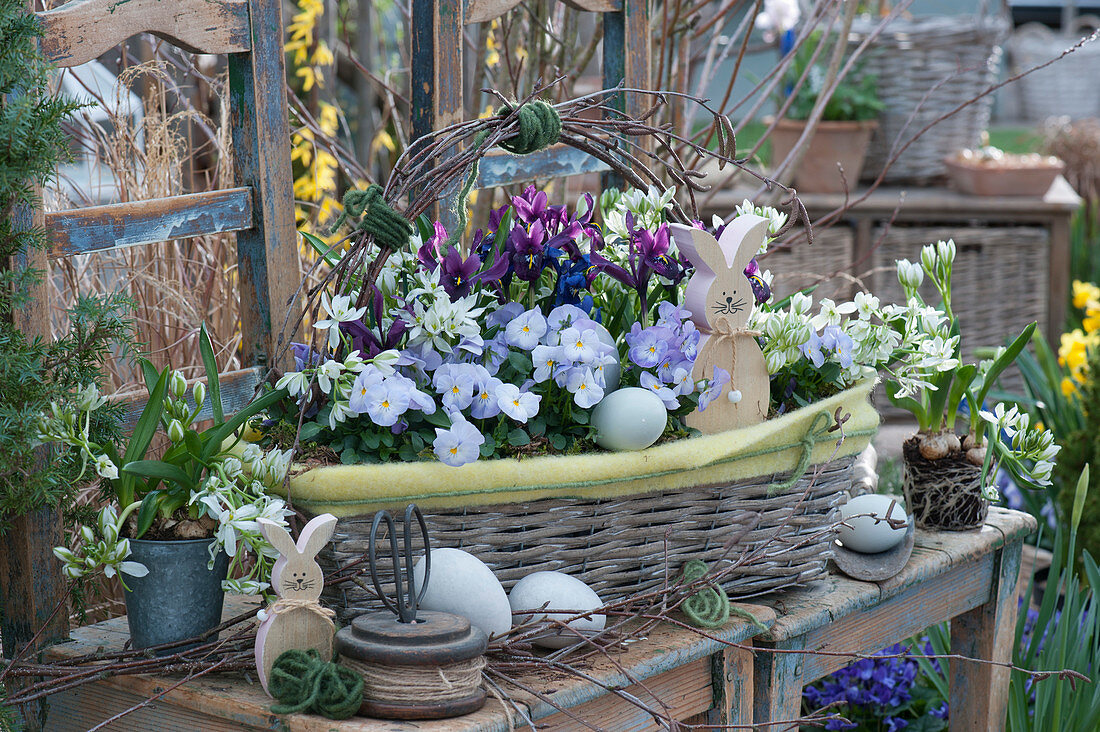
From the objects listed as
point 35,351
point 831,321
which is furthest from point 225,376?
point 831,321

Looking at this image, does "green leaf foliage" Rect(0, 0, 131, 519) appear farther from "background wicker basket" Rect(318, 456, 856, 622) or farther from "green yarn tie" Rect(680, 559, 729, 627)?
"green yarn tie" Rect(680, 559, 729, 627)

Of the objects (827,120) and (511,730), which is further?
(827,120)

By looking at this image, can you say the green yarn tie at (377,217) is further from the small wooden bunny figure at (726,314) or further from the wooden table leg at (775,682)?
the wooden table leg at (775,682)

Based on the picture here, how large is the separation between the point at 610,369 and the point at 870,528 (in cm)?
47

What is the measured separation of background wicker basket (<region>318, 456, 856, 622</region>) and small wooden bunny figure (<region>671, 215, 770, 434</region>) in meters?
0.09

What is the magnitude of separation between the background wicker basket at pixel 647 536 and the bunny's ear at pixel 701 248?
26cm

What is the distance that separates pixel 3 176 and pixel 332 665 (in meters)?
0.55

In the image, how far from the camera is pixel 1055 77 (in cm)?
909

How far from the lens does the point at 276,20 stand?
4.49 ft

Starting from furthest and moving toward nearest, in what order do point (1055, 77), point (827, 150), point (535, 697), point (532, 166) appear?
1. point (1055, 77)
2. point (827, 150)
3. point (532, 166)
4. point (535, 697)

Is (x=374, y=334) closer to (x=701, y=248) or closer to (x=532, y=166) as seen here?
(x=701, y=248)

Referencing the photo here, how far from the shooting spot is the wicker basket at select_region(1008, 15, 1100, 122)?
8.68m

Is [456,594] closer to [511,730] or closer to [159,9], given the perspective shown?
[511,730]

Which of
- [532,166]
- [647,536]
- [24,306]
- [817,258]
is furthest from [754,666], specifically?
[817,258]
